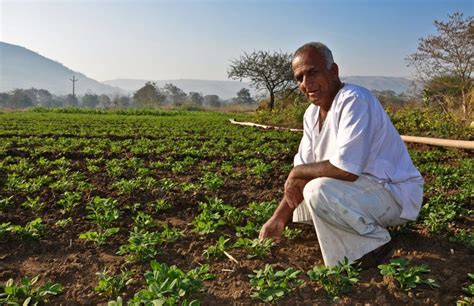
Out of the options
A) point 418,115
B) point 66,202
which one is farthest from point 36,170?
point 418,115

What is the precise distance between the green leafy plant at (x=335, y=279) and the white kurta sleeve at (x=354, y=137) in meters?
0.62

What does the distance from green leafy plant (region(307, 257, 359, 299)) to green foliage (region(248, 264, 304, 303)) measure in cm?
12

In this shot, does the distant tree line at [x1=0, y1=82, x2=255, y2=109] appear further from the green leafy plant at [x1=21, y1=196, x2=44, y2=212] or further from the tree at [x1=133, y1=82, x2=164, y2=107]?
the green leafy plant at [x1=21, y1=196, x2=44, y2=212]

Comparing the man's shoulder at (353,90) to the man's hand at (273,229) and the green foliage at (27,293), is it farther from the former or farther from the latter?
the green foliage at (27,293)

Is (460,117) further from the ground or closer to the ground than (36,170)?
further from the ground

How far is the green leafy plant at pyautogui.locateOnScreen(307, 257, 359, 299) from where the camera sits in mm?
2543

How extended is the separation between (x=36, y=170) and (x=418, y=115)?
993cm

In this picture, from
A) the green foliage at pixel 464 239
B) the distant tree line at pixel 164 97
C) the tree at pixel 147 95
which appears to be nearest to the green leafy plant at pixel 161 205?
the green foliage at pixel 464 239

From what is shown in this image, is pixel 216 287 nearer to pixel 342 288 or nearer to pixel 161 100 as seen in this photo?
pixel 342 288

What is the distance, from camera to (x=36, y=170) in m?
6.50

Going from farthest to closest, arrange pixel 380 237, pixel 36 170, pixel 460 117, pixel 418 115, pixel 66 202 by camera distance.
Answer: pixel 418 115 < pixel 460 117 < pixel 36 170 < pixel 66 202 < pixel 380 237

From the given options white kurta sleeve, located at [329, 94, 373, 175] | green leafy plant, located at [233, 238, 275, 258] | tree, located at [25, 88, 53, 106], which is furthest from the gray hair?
tree, located at [25, 88, 53, 106]

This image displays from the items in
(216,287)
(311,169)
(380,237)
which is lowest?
(216,287)

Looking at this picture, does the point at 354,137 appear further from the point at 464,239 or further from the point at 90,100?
the point at 90,100
